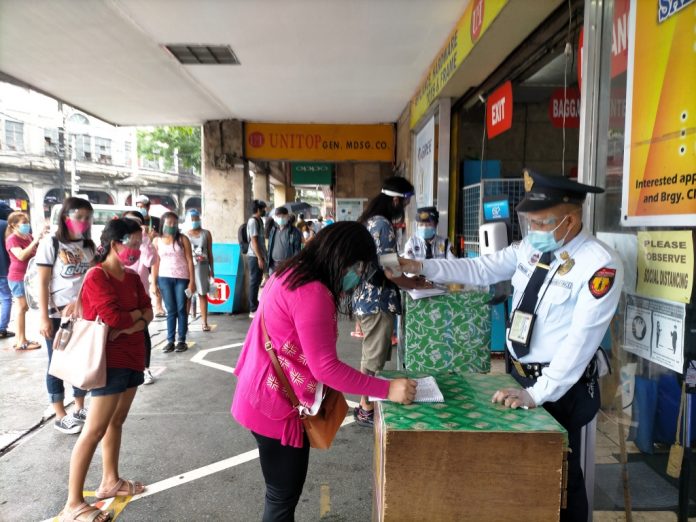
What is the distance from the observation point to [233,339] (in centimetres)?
638

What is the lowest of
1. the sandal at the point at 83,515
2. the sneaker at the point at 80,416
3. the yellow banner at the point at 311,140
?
the sandal at the point at 83,515

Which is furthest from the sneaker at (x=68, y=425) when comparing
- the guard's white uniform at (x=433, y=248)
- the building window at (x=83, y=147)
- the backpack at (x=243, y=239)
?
the building window at (x=83, y=147)

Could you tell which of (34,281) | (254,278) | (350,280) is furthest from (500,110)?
(254,278)

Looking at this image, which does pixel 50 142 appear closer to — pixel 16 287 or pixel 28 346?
pixel 16 287

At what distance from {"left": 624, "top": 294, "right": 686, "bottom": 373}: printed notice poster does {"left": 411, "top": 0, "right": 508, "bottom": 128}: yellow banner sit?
2.22 metres

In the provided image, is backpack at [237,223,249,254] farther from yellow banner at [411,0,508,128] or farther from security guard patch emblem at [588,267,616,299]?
security guard patch emblem at [588,267,616,299]

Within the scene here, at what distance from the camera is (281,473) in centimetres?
177

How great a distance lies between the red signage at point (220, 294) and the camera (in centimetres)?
791

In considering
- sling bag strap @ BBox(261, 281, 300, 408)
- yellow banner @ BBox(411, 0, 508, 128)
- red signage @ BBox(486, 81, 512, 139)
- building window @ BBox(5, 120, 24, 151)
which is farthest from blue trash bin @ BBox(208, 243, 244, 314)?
building window @ BBox(5, 120, 24, 151)

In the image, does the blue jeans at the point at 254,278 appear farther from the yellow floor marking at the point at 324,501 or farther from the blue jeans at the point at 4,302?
the yellow floor marking at the point at 324,501

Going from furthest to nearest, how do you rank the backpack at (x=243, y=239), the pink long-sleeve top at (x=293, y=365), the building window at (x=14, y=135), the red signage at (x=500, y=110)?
the building window at (x=14, y=135) → the backpack at (x=243, y=239) → the red signage at (x=500, y=110) → the pink long-sleeve top at (x=293, y=365)

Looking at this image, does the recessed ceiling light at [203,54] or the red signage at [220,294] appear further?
the red signage at [220,294]

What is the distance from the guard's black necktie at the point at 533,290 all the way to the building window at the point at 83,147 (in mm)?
37475

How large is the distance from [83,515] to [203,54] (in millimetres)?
4699
